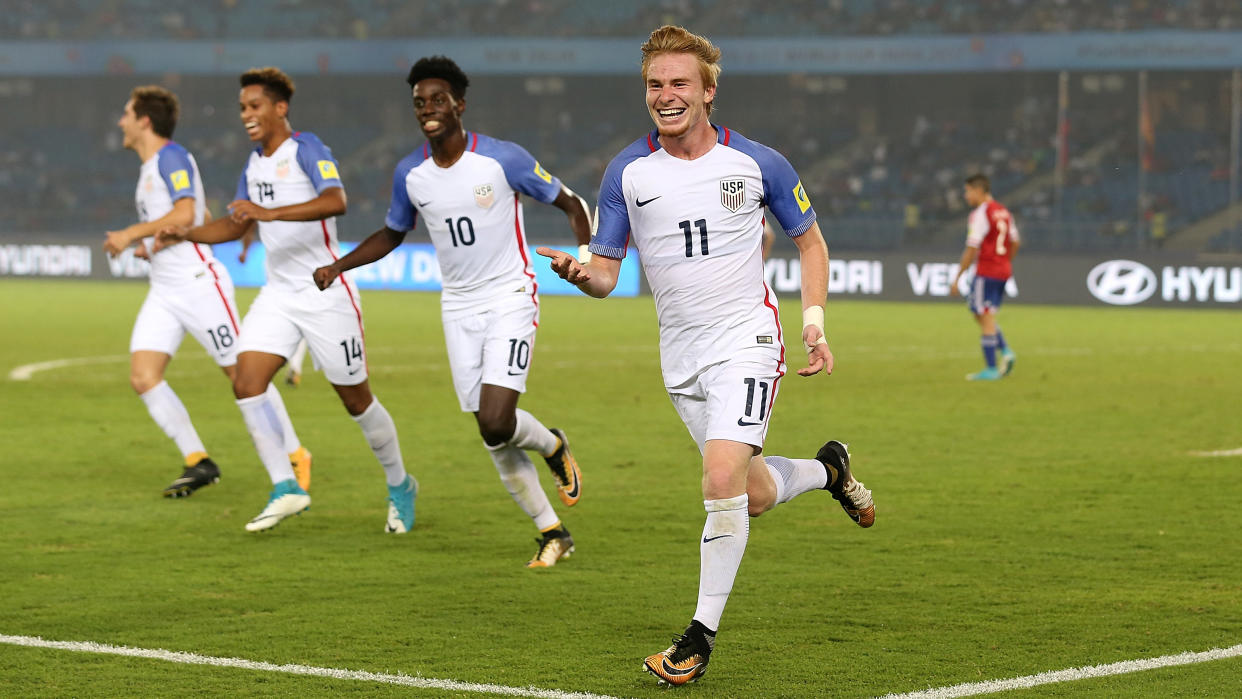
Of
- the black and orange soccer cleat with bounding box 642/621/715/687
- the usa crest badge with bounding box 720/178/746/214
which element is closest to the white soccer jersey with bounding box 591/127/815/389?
the usa crest badge with bounding box 720/178/746/214

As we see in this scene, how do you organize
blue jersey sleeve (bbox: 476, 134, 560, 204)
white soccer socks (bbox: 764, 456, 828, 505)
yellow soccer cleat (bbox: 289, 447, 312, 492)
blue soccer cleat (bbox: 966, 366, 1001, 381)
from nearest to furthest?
1. white soccer socks (bbox: 764, 456, 828, 505)
2. blue jersey sleeve (bbox: 476, 134, 560, 204)
3. yellow soccer cleat (bbox: 289, 447, 312, 492)
4. blue soccer cleat (bbox: 966, 366, 1001, 381)

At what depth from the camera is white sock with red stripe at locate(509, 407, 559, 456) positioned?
23.1 ft

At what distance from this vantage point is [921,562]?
696 centimetres

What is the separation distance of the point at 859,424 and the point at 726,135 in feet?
22.9

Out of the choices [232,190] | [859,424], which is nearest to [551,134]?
[232,190]

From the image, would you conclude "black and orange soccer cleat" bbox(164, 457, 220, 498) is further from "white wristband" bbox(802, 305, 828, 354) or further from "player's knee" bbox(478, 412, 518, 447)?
"white wristband" bbox(802, 305, 828, 354)

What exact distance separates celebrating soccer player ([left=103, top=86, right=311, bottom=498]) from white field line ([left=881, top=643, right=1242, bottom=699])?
5.34 m

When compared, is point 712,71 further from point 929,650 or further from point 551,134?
point 551,134

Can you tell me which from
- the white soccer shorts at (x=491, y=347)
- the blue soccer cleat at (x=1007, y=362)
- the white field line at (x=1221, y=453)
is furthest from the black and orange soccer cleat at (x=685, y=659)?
the blue soccer cleat at (x=1007, y=362)

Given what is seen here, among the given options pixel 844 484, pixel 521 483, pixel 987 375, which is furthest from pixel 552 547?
pixel 987 375

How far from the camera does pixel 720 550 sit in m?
5.11

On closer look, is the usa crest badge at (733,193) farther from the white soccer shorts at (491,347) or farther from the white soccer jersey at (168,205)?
the white soccer jersey at (168,205)

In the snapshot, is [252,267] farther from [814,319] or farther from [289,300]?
[814,319]

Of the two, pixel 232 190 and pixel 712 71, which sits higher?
pixel 712 71
